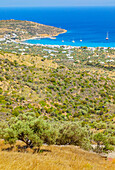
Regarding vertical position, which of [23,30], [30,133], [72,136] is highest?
[23,30]

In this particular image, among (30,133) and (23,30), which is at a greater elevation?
(23,30)

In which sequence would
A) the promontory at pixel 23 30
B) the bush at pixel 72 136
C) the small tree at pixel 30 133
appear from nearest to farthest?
Result: the small tree at pixel 30 133 → the bush at pixel 72 136 → the promontory at pixel 23 30

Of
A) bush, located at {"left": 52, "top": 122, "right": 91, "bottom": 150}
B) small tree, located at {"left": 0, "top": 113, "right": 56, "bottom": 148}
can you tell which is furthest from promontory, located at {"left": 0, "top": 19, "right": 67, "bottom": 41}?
small tree, located at {"left": 0, "top": 113, "right": 56, "bottom": 148}

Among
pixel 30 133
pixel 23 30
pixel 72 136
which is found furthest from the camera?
pixel 23 30

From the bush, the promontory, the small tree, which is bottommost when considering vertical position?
the bush

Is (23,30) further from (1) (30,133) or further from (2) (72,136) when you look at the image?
(1) (30,133)

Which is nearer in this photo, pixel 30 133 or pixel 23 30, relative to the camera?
pixel 30 133

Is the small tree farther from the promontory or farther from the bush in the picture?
the promontory

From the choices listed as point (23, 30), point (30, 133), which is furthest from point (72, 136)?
point (23, 30)

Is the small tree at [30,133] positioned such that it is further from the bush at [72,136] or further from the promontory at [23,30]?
the promontory at [23,30]

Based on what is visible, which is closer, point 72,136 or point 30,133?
point 30,133

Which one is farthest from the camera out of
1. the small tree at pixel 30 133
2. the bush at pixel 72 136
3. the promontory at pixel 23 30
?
the promontory at pixel 23 30

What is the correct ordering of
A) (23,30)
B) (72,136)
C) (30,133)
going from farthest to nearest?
1. (23,30)
2. (72,136)
3. (30,133)

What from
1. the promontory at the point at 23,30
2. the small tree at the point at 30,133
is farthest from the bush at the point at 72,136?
the promontory at the point at 23,30
